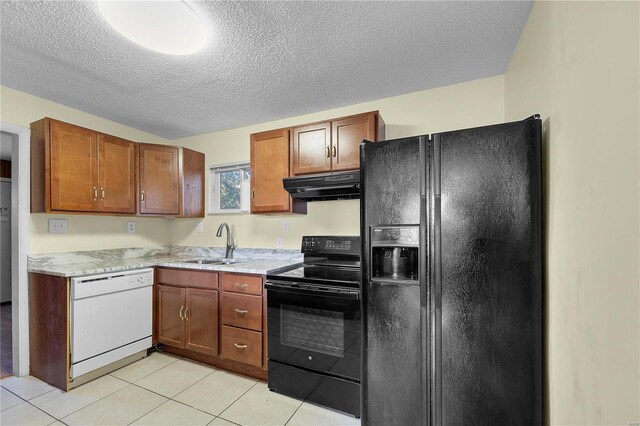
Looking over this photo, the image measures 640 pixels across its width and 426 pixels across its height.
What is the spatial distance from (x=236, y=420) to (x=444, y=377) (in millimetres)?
1328

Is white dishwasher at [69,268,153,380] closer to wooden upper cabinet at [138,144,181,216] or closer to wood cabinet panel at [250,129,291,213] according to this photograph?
wooden upper cabinet at [138,144,181,216]

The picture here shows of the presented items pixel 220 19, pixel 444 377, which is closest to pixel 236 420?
pixel 444 377

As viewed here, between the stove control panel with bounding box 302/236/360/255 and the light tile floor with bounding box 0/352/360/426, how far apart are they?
116 cm

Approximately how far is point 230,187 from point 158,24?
1.97m

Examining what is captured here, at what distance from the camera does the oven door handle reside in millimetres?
1838

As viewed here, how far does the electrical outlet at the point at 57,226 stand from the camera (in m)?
2.49

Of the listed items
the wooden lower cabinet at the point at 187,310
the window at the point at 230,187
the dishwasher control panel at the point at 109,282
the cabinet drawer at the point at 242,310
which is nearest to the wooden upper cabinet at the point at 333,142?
the window at the point at 230,187

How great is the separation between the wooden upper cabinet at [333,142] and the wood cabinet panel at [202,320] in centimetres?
136

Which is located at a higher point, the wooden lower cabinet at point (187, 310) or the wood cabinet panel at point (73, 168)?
the wood cabinet panel at point (73, 168)

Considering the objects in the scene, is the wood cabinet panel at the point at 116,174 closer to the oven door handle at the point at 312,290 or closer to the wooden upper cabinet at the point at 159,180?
the wooden upper cabinet at the point at 159,180

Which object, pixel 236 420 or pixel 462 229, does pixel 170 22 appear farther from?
pixel 236 420

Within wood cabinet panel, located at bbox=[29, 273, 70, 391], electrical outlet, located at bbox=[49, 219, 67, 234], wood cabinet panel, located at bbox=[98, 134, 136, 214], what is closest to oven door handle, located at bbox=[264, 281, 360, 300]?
wood cabinet panel, located at bbox=[29, 273, 70, 391]

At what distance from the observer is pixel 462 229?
1.37 meters

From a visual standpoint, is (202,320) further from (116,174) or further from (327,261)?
(116,174)
